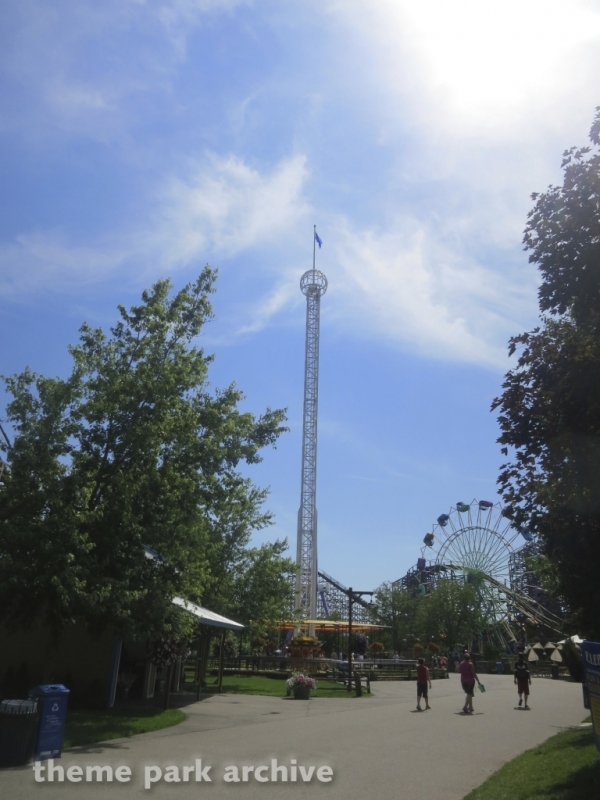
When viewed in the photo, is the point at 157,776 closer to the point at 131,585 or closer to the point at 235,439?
the point at 131,585

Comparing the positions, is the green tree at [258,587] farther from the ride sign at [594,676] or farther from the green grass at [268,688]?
the ride sign at [594,676]

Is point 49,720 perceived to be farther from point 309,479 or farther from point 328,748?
point 309,479

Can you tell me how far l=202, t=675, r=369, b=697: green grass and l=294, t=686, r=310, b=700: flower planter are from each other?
64.6 inches

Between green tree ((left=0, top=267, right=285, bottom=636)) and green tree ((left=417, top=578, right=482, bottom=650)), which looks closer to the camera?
green tree ((left=0, top=267, right=285, bottom=636))

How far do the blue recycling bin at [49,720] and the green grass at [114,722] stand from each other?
1.24 metres

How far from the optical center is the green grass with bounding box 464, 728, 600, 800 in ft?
27.5

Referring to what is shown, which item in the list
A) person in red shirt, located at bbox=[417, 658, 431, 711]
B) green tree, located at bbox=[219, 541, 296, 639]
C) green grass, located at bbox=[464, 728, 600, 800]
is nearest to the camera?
green grass, located at bbox=[464, 728, 600, 800]

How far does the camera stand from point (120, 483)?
15617 mm

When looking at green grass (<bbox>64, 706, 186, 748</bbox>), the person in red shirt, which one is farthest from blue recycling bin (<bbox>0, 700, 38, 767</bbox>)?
the person in red shirt

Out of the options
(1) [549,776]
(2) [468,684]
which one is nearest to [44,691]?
(1) [549,776]

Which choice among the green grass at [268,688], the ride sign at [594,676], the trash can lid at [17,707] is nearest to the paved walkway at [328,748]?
the trash can lid at [17,707]

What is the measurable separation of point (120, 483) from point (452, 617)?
5553 centimetres

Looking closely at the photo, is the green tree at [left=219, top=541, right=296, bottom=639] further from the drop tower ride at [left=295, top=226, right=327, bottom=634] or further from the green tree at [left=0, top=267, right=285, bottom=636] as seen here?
the drop tower ride at [left=295, top=226, right=327, bottom=634]

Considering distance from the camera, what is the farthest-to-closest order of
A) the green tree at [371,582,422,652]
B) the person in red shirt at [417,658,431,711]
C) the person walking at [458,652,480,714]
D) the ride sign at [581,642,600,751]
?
1. the green tree at [371,582,422,652]
2. the person in red shirt at [417,658,431,711]
3. the person walking at [458,652,480,714]
4. the ride sign at [581,642,600,751]
